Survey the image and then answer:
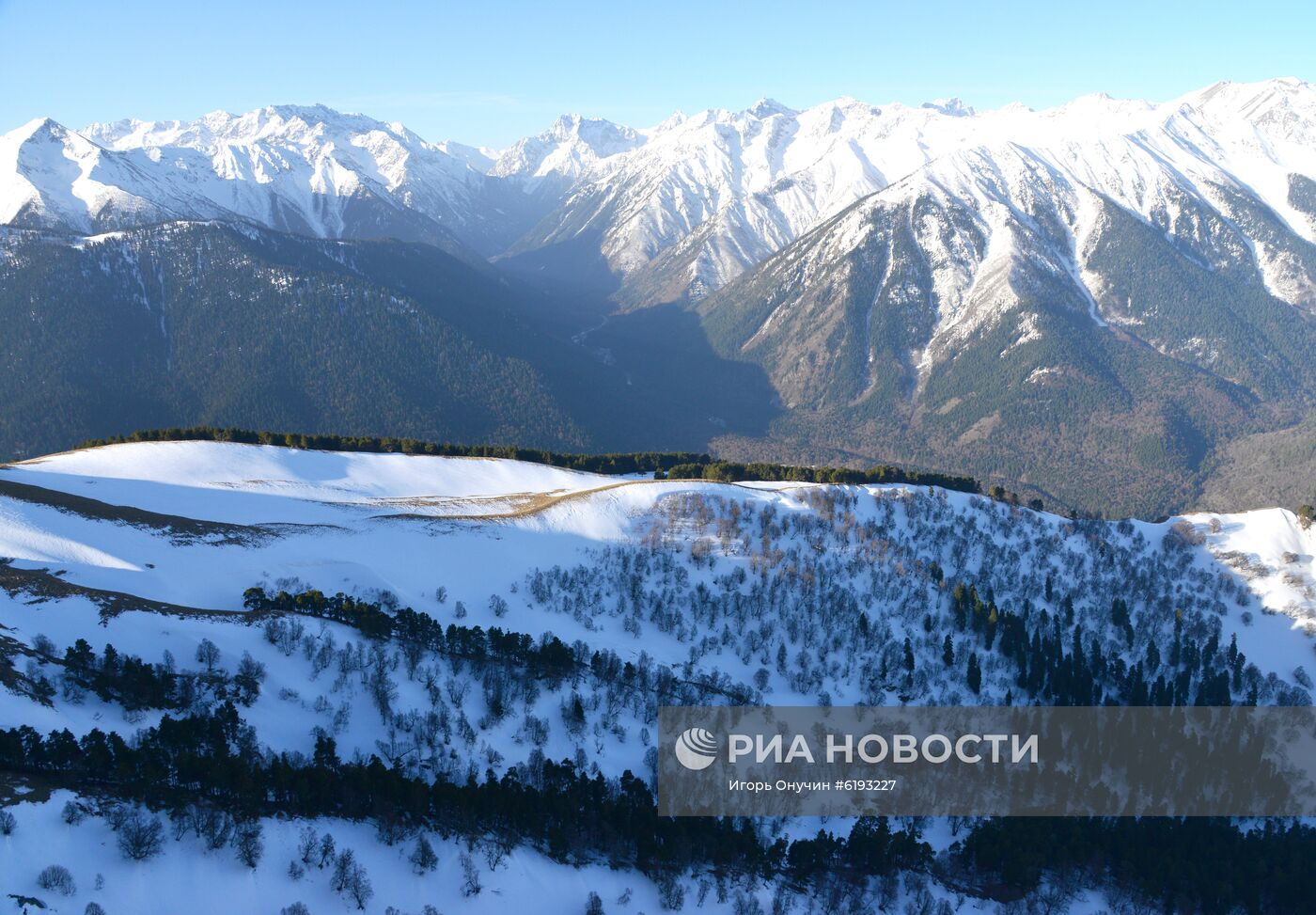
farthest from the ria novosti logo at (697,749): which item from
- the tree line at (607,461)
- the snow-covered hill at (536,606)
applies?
the tree line at (607,461)

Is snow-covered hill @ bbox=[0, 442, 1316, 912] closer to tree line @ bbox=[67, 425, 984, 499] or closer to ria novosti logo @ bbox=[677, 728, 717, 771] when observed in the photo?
ria novosti logo @ bbox=[677, 728, 717, 771]

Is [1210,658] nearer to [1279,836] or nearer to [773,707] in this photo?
[1279,836]

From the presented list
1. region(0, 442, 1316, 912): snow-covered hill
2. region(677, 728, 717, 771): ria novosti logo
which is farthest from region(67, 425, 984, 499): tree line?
region(677, 728, 717, 771): ria novosti logo

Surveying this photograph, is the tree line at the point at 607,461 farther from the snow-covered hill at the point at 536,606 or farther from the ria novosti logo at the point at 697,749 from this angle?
the ria novosti logo at the point at 697,749

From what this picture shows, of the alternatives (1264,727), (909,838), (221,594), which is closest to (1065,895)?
(909,838)

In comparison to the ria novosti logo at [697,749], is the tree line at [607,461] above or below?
above
